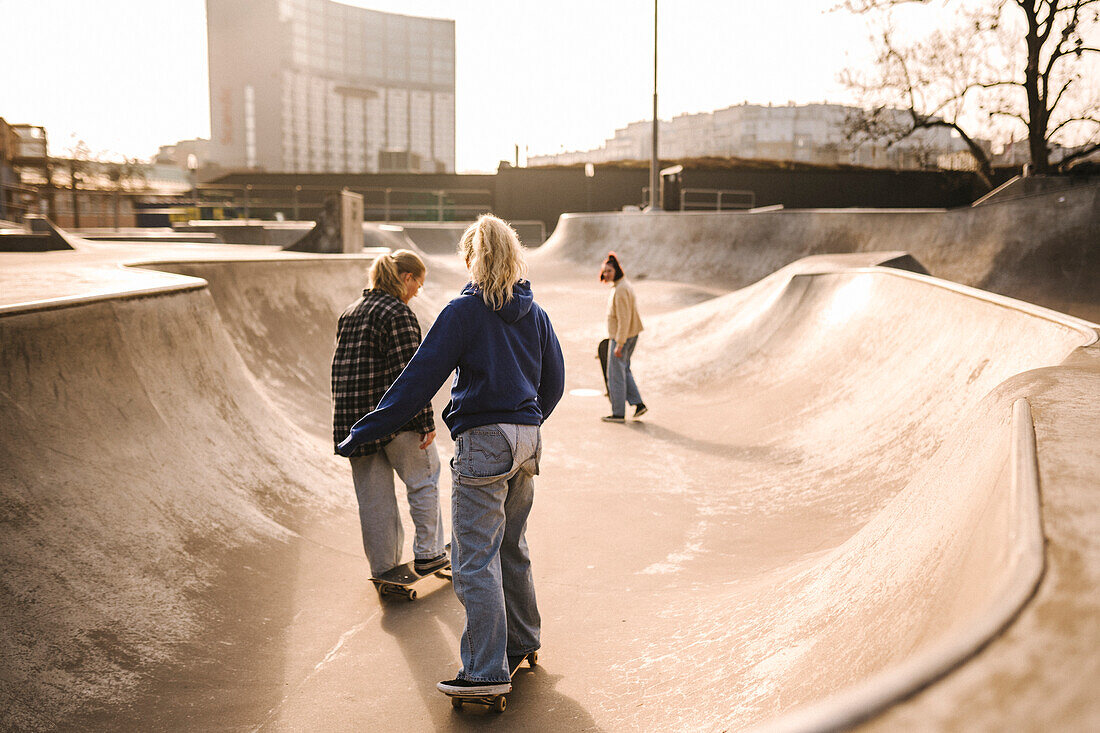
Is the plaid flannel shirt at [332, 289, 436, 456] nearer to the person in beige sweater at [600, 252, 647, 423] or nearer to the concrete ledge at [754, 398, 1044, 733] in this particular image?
the concrete ledge at [754, 398, 1044, 733]

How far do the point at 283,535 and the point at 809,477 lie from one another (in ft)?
12.2

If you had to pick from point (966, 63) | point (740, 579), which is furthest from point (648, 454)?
point (966, 63)

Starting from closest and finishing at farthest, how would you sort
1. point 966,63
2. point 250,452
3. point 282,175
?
point 250,452 < point 966,63 < point 282,175

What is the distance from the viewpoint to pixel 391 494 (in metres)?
3.88

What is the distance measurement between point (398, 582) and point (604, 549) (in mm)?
1426

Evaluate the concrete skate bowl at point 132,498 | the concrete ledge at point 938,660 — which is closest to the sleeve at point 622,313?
the concrete skate bowl at point 132,498

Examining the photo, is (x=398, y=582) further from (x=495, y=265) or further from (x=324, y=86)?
(x=324, y=86)

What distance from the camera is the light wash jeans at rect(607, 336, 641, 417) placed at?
7.99 metres

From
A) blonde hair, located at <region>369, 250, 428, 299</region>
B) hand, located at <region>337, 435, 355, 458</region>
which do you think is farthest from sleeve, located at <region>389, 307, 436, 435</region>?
hand, located at <region>337, 435, 355, 458</region>

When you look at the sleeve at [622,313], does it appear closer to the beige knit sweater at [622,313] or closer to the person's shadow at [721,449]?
the beige knit sweater at [622,313]

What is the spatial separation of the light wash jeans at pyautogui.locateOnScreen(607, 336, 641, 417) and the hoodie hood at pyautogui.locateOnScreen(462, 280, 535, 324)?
5.04 m

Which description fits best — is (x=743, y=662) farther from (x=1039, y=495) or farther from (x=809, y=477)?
(x=809, y=477)

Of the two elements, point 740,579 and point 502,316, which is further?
point 740,579

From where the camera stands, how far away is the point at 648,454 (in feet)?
22.9
